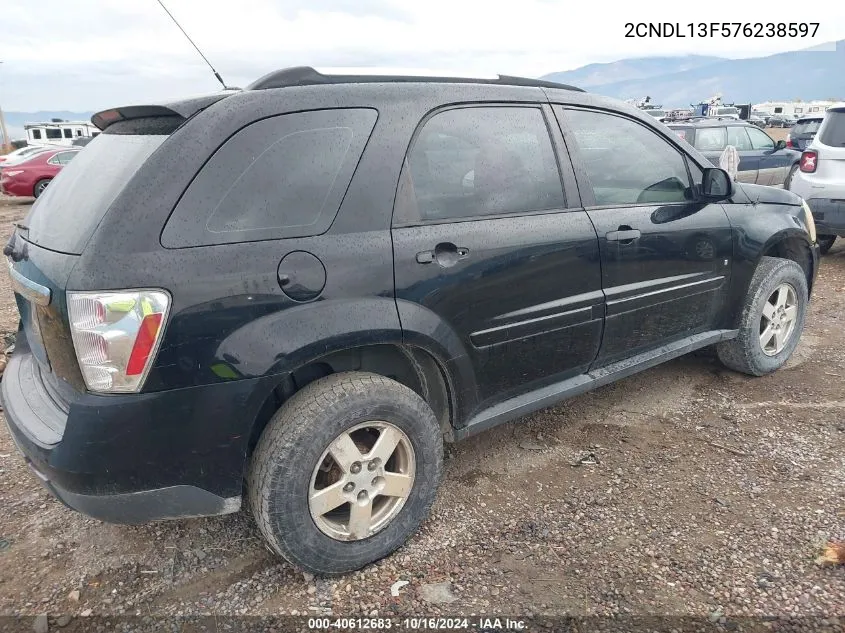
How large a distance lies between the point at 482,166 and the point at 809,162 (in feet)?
20.0

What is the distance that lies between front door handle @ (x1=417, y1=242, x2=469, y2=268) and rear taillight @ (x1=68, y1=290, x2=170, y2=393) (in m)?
0.93

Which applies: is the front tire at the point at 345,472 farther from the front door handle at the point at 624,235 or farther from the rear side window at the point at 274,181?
the front door handle at the point at 624,235

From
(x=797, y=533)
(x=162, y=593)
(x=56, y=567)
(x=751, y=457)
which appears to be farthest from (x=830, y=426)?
(x=56, y=567)

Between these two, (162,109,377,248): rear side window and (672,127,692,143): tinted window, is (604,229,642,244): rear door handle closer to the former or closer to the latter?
(162,109,377,248): rear side window

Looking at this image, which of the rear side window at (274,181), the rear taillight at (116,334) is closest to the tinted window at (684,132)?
the rear side window at (274,181)

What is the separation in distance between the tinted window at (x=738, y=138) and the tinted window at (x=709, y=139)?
235 mm

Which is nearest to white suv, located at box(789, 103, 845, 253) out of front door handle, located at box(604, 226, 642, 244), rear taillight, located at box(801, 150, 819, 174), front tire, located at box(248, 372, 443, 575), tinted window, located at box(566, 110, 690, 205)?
rear taillight, located at box(801, 150, 819, 174)

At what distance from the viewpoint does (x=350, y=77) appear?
2.36 m

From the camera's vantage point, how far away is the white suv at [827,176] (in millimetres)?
6555

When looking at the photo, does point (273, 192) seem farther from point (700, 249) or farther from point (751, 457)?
point (751, 457)

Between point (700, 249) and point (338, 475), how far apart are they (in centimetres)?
235

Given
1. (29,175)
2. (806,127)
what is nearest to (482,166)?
(806,127)

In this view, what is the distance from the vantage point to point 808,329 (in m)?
4.99

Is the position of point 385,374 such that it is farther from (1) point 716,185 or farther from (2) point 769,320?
(2) point 769,320
